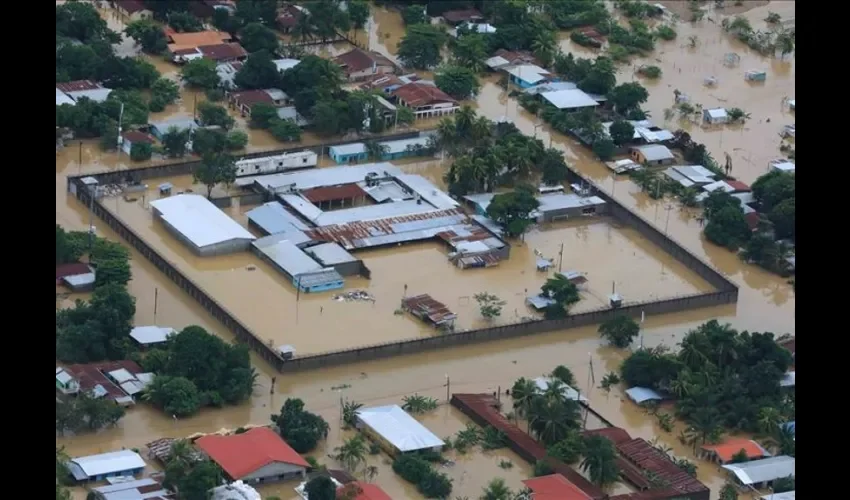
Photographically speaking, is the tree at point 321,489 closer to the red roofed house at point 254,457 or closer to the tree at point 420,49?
the red roofed house at point 254,457

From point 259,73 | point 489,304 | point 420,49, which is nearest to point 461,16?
point 420,49

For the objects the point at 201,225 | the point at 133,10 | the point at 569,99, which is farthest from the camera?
the point at 133,10

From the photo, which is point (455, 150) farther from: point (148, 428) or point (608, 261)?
point (148, 428)

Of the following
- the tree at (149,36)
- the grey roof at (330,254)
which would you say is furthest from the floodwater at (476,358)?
the tree at (149,36)

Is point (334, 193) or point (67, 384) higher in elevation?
point (334, 193)

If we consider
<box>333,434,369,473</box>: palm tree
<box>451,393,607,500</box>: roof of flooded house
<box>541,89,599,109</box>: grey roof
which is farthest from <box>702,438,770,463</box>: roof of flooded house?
<box>541,89,599,109</box>: grey roof

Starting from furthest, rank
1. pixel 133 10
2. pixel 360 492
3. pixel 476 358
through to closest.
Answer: pixel 133 10, pixel 476 358, pixel 360 492

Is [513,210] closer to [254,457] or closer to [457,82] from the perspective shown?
[457,82]
